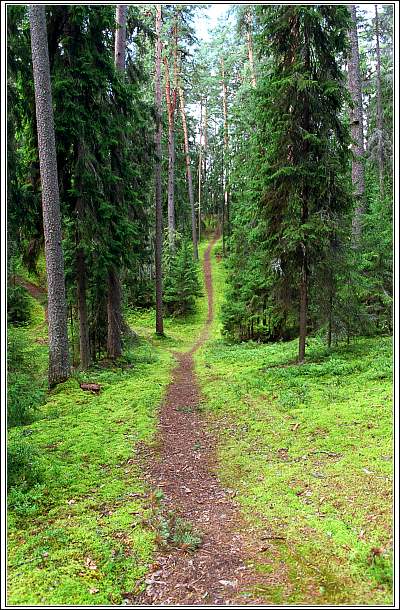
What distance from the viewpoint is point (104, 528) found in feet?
15.6

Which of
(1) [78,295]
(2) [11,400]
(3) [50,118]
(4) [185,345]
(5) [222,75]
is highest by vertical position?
(5) [222,75]

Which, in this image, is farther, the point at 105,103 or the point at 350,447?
the point at 105,103

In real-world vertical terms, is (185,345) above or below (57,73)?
below

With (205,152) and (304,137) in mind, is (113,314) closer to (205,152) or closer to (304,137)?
(304,137)

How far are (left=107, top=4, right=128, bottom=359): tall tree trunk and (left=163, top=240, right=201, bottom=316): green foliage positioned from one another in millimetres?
14024

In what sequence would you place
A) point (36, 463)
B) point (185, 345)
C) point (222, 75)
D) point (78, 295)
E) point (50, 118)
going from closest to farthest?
point (36, 463) < point (50, 118) < point (78, 295) < point (185, 345) < point (222, 75)

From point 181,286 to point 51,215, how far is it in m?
18.3

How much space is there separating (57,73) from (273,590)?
38.9ft

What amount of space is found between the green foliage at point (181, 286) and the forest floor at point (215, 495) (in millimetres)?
17810

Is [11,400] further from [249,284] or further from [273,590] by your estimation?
[249,284]

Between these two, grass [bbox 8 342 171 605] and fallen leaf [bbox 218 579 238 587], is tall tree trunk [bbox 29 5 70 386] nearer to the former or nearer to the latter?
grass [bbox 8 342 171 605]

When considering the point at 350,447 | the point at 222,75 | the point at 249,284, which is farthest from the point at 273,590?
the point at 222,75

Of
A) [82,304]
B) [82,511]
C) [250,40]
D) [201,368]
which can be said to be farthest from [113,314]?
[250,40]

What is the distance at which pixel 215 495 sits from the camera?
Result: 5.60 m
